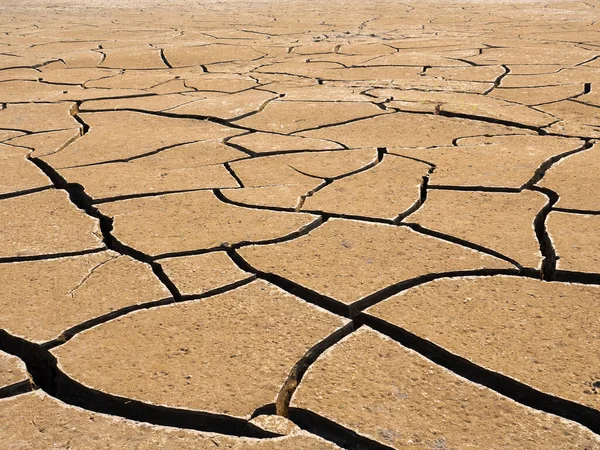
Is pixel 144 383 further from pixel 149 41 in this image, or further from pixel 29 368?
pixel 149 41

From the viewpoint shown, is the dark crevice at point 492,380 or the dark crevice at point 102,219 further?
the dark crevice at point 102,219

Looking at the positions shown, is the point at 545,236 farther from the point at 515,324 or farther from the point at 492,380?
the point at 492,380

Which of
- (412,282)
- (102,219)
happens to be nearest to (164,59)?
(102,219)

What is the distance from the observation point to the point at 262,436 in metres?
1.29

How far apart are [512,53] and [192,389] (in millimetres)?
4557

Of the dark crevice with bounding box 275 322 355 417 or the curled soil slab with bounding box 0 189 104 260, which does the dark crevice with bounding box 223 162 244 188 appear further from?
the dark crevice with bounding box 275 322 355 417

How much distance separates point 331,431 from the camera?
1.31m

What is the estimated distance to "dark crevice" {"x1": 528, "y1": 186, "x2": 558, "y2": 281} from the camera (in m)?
1.89

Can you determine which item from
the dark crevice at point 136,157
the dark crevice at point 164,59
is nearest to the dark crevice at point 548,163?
the dark crevice at point 136,157

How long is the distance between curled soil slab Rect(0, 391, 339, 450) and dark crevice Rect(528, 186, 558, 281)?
89 centimetres

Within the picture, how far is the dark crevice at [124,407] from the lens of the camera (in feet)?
4.35

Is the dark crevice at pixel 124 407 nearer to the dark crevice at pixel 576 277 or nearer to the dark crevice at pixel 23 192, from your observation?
the dark crevice at pixel 576 277

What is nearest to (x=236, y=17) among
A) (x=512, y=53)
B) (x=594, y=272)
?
(x=512, y=53)

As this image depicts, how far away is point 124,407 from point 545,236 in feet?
4.19
